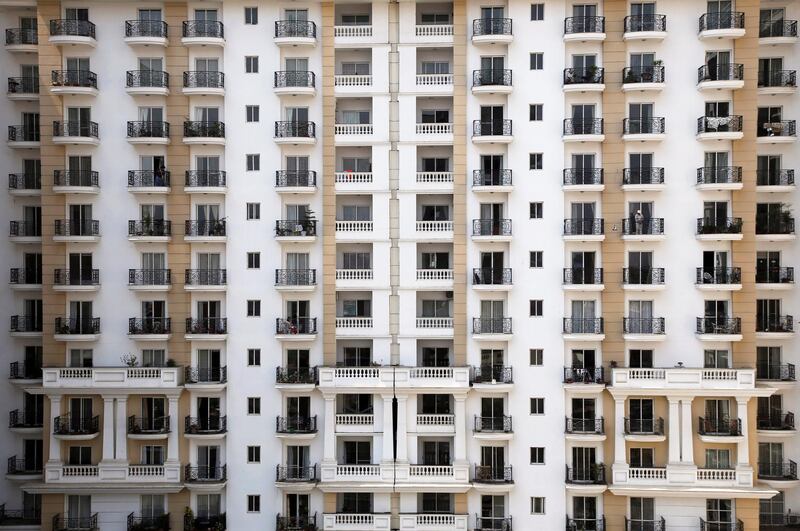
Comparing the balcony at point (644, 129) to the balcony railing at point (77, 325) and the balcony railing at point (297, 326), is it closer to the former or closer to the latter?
the balcony railing at point (297, 326)

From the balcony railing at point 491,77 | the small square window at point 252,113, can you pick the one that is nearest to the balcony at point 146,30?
the small square window at point 252,113

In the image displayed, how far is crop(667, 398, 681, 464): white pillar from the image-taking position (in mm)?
28922

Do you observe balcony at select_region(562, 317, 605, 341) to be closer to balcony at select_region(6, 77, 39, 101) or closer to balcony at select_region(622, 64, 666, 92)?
balcony at select_region(622, 64, 666, 92)

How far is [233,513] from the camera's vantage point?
29.8 m

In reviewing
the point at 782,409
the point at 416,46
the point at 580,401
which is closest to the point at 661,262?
the point at 580,401

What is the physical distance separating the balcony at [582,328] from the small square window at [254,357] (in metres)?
15.3

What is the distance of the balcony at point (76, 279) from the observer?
30.1 metres

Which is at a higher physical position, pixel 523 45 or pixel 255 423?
pixel 523 45

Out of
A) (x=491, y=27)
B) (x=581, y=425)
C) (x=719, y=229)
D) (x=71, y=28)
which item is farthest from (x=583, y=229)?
(x=71, y=28)

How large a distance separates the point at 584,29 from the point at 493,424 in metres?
20.1

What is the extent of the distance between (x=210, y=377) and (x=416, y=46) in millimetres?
19796

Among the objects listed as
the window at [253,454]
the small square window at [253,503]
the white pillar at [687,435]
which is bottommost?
the small square window at [253,503]

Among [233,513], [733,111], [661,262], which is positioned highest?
[733,111]

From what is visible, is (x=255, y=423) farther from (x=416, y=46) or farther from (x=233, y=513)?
(x=416, y=46)
